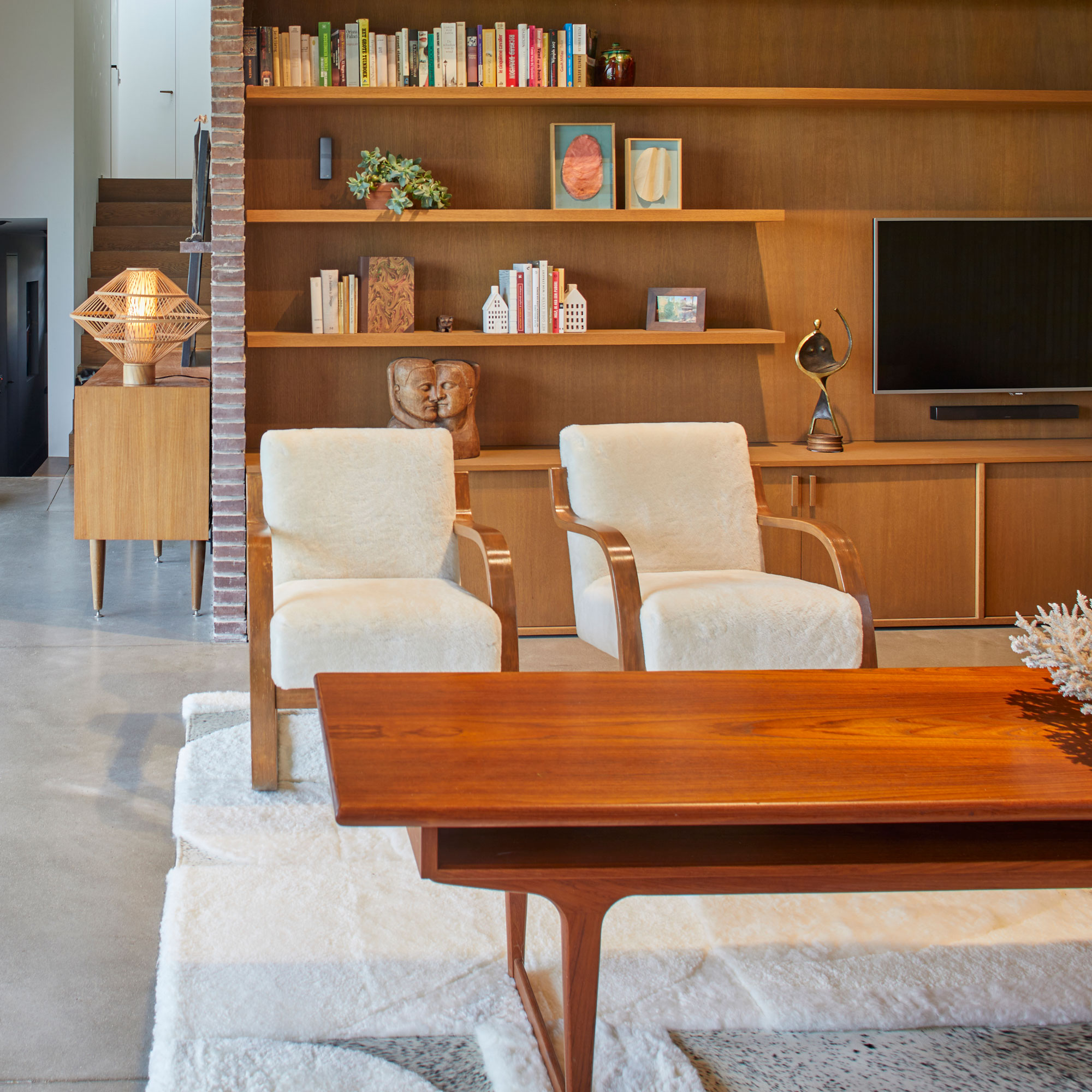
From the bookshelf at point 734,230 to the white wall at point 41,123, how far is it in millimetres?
5320

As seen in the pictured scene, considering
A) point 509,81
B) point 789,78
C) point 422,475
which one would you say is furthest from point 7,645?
point 789,78

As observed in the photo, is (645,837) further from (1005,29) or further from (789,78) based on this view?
(1005,29)

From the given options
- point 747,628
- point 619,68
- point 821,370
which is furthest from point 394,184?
point 747,628

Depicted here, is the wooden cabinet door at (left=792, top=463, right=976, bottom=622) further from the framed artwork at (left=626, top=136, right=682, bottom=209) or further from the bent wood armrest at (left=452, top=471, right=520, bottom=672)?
the bent wood armrest at (left=452, top=471, right=520, bottom=672)

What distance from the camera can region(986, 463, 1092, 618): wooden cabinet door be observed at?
452 centimetres

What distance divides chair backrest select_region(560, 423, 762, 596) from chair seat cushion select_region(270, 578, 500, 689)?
2.29ft

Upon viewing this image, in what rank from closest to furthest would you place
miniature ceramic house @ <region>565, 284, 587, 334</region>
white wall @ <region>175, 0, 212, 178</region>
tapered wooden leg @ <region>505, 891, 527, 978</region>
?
tapered wooden leg @ <region>505, 891, 527, 978</region> < miniature ceramic house @ <region>565, 284, 587, 334</region> < white wall @ <region>175, 0, 212, 178</region>

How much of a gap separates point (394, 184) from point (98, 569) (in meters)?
1.79

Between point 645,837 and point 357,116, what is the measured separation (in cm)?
370

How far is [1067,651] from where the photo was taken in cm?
190

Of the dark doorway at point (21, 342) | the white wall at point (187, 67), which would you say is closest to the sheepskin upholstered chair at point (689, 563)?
the dark doorway at point (21, 342)

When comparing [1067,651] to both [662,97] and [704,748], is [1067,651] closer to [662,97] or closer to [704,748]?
[704,748]

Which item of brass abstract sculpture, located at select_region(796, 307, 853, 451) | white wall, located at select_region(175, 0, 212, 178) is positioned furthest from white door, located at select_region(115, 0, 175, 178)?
brass abstract sculpture, located at select_region(796, 307, 853, 451)

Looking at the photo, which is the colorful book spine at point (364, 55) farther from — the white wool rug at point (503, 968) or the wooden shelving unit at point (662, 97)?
the white wool rug at point (503, 968)
